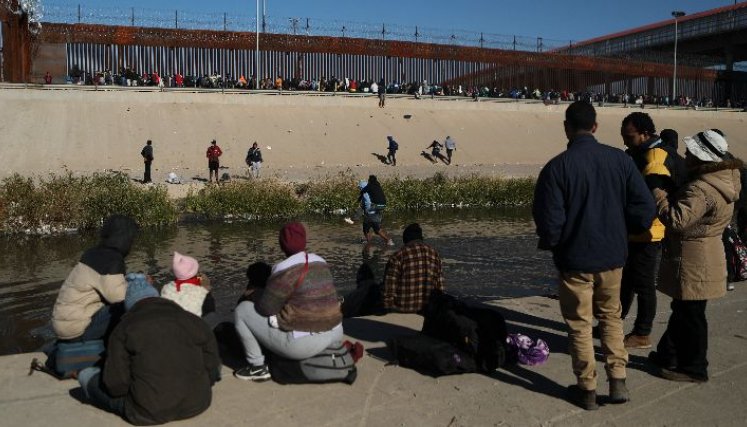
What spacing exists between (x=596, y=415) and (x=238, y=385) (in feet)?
9.10

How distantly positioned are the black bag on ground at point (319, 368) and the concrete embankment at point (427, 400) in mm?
71

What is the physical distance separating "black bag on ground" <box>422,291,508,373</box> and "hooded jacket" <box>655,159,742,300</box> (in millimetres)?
1434

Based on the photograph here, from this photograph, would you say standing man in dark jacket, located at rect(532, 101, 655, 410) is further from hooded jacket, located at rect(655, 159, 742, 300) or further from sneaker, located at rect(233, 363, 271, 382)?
sneaker, located at rect(233, 363, 271, 382)

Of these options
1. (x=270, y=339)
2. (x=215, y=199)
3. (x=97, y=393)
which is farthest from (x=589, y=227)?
(x=215, y=199)

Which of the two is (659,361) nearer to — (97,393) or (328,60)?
(97,393)

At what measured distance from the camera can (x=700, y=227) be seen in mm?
5844

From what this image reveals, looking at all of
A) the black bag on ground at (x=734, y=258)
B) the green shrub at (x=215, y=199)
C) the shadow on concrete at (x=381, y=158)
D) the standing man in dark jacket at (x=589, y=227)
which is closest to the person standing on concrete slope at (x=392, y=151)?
the shadow on concrete at (x=381, y=158)

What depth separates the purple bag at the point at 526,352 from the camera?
643 cm

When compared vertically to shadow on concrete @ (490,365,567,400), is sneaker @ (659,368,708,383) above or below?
above

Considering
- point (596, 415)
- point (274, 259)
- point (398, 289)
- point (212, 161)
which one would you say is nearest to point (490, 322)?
point (596, 415)

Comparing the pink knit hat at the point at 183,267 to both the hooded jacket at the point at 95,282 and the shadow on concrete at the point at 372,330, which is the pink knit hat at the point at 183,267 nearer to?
the hooded jacket at the point at 95,282

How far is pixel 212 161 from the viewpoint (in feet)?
90.2

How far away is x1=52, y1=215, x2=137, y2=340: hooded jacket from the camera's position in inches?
231

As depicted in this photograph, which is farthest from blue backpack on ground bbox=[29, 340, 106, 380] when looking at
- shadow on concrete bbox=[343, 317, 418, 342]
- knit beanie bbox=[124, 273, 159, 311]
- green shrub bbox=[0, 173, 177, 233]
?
green shrub bbox=[0, 173, 177, 233]
